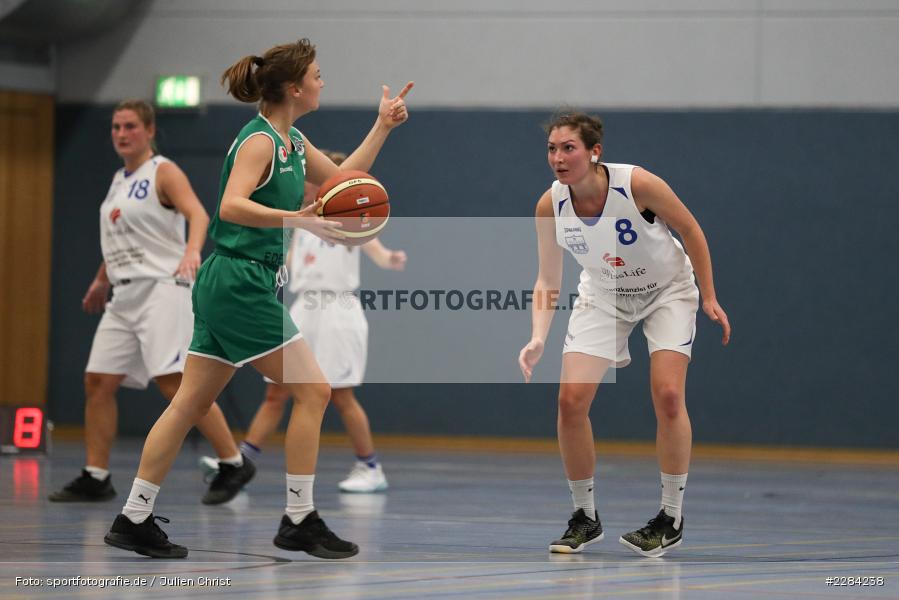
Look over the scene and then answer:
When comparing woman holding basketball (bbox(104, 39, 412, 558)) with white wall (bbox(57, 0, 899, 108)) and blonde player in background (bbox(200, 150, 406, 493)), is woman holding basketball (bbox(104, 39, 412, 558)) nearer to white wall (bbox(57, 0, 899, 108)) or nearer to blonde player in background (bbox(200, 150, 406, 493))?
blonde player in background (bbox(200, 150, 406, 493))

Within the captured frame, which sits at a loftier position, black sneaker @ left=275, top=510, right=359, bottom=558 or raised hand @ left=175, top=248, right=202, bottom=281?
raised hand @ left=175, top=248, right=202, bottom=281

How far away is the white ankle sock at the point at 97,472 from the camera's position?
20.7 feet

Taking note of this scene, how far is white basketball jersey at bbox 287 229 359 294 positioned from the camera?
7664mm

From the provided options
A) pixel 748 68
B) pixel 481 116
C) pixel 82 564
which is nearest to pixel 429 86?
pixel 481 116

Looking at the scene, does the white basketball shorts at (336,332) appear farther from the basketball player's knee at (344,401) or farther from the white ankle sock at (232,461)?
the white ankle sock at (232,461)

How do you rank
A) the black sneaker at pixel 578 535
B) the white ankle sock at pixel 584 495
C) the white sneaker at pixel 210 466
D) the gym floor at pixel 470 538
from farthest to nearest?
the white sneaker at pixel 210 466, the white ankle sock at pixel 584 495, the black sneaker at pixel 578 535, the gym floor at pixel 470 538

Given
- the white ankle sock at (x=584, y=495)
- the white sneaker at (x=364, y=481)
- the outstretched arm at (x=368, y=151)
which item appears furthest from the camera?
the white sneaker at (x=364, y=481)

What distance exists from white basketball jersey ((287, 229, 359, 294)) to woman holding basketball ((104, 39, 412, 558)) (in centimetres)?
314

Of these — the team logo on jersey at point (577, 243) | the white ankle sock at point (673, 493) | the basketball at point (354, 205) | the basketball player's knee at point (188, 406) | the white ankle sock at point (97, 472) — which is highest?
the basketball at point (354, 205)

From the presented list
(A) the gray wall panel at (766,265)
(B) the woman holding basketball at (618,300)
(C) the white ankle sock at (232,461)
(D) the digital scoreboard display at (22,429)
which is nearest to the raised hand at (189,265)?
(C) the white ankle sock at (232,461)

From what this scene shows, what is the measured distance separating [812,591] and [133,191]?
13.0ft

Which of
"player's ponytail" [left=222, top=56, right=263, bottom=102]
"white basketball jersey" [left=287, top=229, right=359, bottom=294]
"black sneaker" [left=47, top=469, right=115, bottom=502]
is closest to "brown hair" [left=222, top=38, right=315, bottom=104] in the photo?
"player's ponytail" [left=222, top=56, right=263, bottom=102]

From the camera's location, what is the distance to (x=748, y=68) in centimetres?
1025

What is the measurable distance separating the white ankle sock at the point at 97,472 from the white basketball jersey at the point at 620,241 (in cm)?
280
